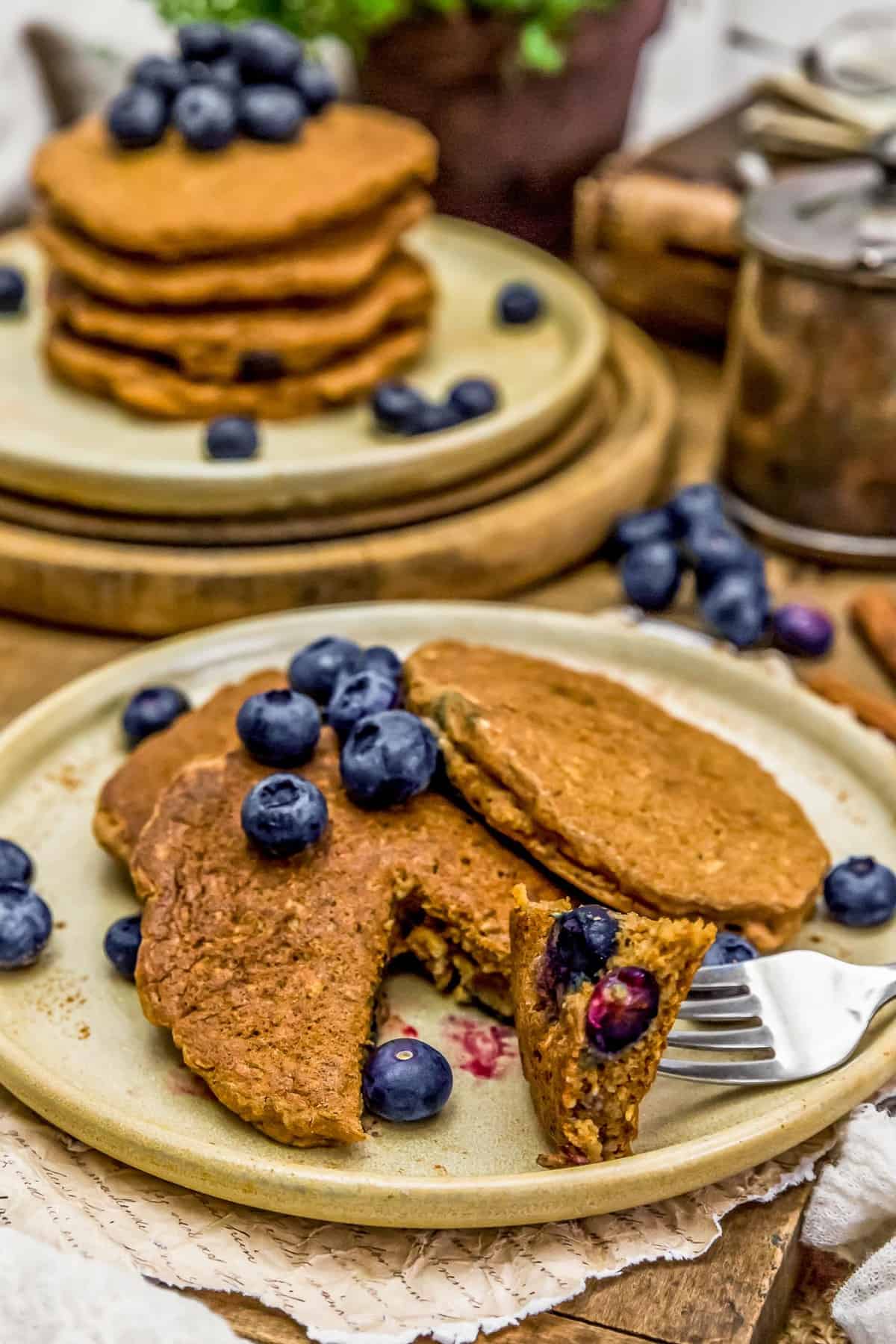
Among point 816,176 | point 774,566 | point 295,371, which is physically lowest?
point 774,566

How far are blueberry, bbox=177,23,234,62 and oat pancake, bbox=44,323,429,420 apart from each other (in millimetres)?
511

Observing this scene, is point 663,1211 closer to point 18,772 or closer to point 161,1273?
point 161,1273

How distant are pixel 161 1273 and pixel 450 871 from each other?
43 centimetres

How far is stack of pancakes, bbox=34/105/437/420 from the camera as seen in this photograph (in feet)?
7.46

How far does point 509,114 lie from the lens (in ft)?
9.79

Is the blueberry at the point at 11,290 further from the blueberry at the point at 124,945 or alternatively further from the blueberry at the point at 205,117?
the blueberry at the point at 124,945

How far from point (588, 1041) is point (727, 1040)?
205mm

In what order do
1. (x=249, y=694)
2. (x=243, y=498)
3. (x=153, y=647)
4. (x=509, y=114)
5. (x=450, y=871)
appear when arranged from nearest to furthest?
1. (x=450, y=871)
2. (x=249, y=694)
3. (x=153, y=647)
4. (x=243, y=498)
5. (x=509, y=114)

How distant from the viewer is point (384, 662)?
162 cm

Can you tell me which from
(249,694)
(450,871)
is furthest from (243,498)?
(450,871)

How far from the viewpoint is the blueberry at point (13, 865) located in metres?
1.50

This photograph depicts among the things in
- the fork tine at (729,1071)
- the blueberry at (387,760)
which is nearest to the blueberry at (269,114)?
the blueberry at (387,760)

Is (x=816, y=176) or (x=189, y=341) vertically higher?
(x=816, y=176)

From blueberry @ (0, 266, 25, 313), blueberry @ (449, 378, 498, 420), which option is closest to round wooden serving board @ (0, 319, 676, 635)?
blueberry @ (449, 378, 498, 420)
